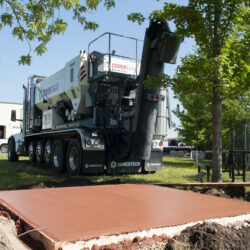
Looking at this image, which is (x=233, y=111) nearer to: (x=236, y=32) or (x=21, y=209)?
(x=236, y=32)

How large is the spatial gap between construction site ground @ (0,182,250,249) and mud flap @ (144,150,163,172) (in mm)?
6266

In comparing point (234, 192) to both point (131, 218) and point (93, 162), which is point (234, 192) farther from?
point (93, 162)

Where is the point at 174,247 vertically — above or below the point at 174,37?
below

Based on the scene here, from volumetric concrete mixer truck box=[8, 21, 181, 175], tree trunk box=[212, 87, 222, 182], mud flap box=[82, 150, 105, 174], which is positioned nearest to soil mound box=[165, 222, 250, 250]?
tree trunk box=[212, 87, 222, 182]

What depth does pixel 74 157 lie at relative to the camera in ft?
31.3

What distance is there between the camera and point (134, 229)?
1996 mm

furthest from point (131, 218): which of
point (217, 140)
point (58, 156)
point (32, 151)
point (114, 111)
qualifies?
point (32, 151)

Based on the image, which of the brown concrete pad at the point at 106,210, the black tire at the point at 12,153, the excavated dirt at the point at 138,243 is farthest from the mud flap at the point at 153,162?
the black tire at the point at 12,153

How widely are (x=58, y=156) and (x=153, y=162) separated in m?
3.24

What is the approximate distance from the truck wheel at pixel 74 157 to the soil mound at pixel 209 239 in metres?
6.99

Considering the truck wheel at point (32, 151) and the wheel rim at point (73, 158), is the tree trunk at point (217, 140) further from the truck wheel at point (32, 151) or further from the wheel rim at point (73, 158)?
the truck wheel at point (32, 151)

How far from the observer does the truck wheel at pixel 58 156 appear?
33.6 ft

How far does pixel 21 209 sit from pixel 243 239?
1.70 meters

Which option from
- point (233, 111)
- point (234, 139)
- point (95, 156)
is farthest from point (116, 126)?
point (233, 111)
